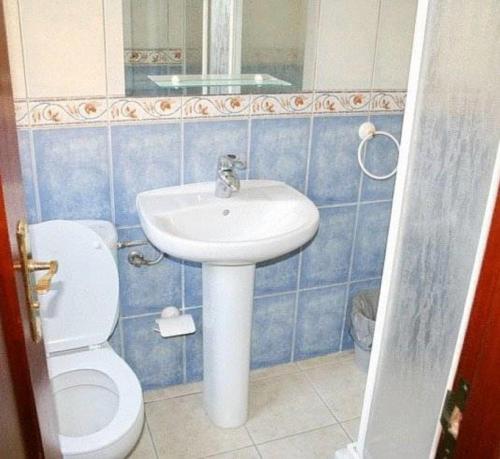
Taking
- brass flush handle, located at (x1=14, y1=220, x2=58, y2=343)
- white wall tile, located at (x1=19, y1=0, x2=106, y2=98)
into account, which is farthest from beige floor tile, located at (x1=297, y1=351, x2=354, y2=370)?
brass flush handle, located at (x1=14, y1=220, x2=58, y2=343)

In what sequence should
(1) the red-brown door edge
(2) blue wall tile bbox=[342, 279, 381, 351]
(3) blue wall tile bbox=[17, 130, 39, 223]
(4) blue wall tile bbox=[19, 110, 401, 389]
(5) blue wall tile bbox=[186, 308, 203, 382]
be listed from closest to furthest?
(1) the red-brown door edge < (3) blue wall tile bbox=[17, 130, 39, 223] < (4) blue wall tile bbox=[19, 110, 401, 389] < (5) blue wall tile bbox=[186, 308, 203, 382] < (2) blue wall tile bbox=[342, 279, 381, 351]

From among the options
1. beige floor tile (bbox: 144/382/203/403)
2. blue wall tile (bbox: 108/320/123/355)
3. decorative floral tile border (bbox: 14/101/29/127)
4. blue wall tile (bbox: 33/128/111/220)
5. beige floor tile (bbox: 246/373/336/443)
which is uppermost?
decorative floral tile border (bbox: 14/101/29/127)

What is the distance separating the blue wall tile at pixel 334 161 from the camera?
7.07 ft

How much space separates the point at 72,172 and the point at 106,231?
0.22 meters

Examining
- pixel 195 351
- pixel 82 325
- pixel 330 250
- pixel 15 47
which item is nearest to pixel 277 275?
pixel 330 250

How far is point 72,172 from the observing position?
1881 mm

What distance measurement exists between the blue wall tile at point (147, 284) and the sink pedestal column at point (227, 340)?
0.61 ft

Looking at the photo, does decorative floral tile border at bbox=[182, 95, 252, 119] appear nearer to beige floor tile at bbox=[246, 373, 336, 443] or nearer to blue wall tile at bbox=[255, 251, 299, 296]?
blue wall tile at bbox=[255, 251, 299, 296]

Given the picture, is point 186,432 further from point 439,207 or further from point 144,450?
point 439,207

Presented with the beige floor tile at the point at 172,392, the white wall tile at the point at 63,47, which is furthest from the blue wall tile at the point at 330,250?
the white wall tile at the point at 63,47

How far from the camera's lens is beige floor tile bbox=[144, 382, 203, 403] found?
2.32 m

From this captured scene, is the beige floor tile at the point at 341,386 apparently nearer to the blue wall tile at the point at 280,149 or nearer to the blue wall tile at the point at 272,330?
the blue wall tile at the point at 272,330

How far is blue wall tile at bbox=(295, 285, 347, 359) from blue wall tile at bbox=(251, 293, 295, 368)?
46 millimetres

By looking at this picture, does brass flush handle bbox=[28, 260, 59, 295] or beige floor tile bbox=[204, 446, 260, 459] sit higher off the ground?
brass flush handle bbox=[28, 260, 59, 295]
